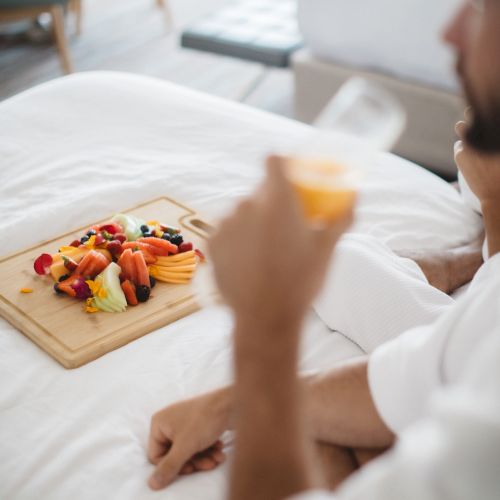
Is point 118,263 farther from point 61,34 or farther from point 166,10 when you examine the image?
point 166,10

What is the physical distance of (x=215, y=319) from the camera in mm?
1329

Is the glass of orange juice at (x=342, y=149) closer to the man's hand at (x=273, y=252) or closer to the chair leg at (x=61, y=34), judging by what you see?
the man's hand at (x=273, y=252)

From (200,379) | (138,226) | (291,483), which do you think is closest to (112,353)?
(200,379)

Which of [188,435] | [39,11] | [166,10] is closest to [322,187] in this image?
[188,435]

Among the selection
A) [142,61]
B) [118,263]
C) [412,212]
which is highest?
[118,263]

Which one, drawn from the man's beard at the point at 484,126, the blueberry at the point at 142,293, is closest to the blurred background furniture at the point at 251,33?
the blueberry at the point at 142,293

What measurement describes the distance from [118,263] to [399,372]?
2.13ft

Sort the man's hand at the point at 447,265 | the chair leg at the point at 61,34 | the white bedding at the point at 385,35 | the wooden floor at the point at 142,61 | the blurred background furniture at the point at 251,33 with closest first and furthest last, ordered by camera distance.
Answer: the man's hand at the point at 447,265 → the white bedding at the point at 385,35 → the blurred background furniture at the point at 251,33 → the chair leg at the point at 61,34 → the wooden floor at the point at 142,61

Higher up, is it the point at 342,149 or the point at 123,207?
the point at 342,149

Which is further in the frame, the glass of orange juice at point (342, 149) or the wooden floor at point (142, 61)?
the wooden floor at point (142, 61)

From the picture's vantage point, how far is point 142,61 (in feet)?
13.0

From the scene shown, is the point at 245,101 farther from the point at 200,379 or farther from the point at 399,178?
the point at 200,379

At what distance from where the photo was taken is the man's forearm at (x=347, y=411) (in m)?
1.00

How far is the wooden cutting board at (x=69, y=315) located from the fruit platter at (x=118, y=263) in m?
0.02
